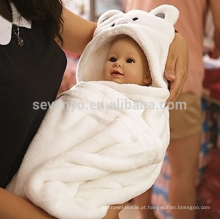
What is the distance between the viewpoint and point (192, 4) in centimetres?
129

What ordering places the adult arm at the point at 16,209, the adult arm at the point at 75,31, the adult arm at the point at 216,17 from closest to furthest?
the adult arm at the point at 16,209, the adult arm at the point at 75,31, the adult arm at the point at 216,17

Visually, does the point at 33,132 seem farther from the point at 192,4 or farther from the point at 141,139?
the point at 192,4

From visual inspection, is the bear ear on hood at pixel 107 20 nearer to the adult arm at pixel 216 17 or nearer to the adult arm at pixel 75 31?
the adult arm at pixel 75 31

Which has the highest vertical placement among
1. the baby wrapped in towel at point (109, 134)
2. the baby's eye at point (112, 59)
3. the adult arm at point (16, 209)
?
the baby's eye at point (112, 59)

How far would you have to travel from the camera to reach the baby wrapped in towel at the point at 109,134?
2.22 ft

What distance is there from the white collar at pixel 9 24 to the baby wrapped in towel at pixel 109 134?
0.62ft

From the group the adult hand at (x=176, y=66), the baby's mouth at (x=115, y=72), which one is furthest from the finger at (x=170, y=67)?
the baby's mouth at (x=115, y=72)

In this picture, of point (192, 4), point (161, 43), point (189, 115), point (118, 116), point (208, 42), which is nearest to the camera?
point (118, 116)

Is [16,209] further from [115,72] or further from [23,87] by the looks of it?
[115,72]

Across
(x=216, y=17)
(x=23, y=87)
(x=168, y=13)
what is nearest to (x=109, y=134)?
(x=23, y=87)

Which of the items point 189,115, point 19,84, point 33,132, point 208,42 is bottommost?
point 189,115

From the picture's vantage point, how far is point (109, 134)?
72 cm

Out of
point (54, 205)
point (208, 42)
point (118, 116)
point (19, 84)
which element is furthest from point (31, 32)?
point (208, 42)

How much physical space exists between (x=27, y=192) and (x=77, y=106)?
230 mm
